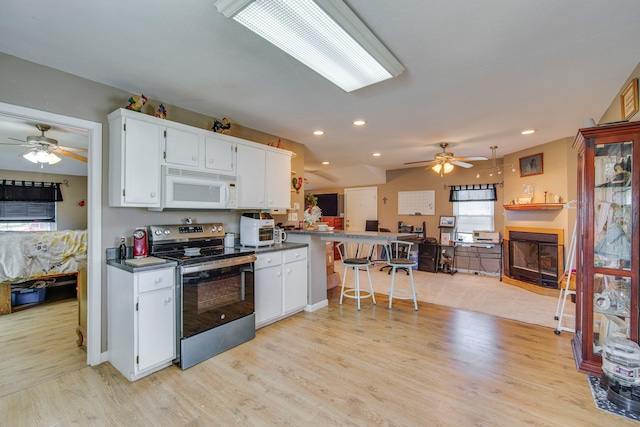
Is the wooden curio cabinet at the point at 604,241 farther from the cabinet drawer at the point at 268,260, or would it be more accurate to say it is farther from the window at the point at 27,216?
the window at the point at 27,216

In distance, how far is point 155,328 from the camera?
2309 mm

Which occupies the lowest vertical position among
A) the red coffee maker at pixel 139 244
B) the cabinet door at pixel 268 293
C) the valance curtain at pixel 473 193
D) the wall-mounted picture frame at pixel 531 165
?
the cabinet door at pixel 268 293

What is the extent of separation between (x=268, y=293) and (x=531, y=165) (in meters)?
4.92

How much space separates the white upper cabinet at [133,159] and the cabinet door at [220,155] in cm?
47

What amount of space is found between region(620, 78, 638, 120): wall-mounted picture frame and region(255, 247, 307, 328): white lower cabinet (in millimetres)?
3314

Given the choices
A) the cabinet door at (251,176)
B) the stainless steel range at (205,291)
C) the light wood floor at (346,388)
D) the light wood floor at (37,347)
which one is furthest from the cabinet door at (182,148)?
the light wood floor at (37,347)

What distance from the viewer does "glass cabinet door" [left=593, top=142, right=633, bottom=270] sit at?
229 cm

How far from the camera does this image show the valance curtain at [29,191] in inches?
212

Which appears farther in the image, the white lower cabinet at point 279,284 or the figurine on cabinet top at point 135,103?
the white lower cabinet at point 279,284

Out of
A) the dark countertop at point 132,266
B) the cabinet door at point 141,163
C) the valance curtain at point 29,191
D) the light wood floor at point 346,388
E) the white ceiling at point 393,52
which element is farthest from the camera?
the valance curtain at point 29,191

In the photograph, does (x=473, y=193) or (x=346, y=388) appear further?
(x=473, y=193)

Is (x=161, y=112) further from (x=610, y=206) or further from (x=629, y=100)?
(x=629, y=100)

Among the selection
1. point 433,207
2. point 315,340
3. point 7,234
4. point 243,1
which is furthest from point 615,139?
point 7,234

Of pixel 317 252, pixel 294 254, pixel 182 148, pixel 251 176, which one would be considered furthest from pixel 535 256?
pixel 182 148
